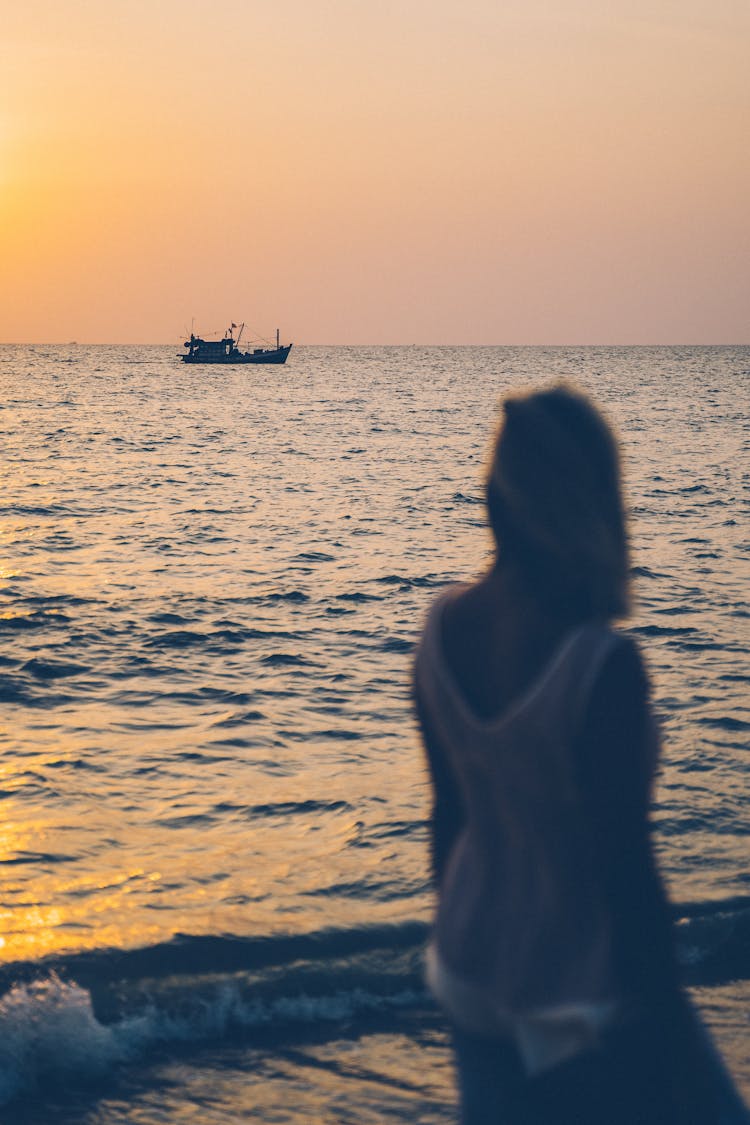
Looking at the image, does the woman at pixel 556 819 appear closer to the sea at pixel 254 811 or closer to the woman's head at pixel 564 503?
the woman's head at pixel 564 503

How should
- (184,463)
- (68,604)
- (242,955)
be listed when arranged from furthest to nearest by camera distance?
(184,463)
(68,604)
(242,955)

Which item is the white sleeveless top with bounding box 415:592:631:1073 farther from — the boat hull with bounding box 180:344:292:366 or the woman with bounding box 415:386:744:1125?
the boat hull with bounding box 180:344:292:366

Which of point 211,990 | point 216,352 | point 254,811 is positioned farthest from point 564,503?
point 216,352

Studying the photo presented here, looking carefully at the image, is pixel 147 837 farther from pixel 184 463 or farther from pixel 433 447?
pixel 433 447

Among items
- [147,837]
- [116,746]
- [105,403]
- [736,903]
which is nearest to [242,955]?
[147,837]

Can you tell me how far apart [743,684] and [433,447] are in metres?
35.8

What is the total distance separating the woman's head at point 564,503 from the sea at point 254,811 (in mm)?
105

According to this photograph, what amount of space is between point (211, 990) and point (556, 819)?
4335 mm

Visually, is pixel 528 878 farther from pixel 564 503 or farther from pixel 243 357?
pixel 243 357

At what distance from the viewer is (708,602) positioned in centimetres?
1564

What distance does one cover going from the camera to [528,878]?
1.52 metres

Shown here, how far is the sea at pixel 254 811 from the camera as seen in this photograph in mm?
4762

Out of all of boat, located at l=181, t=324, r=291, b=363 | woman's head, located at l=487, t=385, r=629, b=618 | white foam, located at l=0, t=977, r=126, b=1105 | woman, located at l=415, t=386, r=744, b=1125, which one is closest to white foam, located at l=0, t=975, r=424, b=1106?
white foam, located at l=0, t=977, r=126, b=1105

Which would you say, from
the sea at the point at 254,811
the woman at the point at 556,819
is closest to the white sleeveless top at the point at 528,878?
the woman at the point at 556,819
